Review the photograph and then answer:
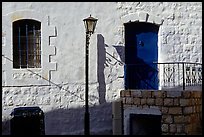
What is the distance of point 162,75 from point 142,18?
168 cm

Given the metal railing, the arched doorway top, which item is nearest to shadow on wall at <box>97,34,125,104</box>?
the metal railing

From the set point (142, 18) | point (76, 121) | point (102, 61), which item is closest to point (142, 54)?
point (142, 18)

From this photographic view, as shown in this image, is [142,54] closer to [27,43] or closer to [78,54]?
[78,54]

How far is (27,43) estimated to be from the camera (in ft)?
36.6

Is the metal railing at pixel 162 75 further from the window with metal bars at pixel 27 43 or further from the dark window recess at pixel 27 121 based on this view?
the dark window recess at pixel 27 121

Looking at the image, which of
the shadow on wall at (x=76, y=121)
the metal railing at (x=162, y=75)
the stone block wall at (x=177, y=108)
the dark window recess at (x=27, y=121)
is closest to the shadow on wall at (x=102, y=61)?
the shadow on wall at (x=76, y=121)

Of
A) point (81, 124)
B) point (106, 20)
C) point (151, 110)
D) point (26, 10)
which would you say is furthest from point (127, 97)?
point (26, 10)

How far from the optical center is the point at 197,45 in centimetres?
1173

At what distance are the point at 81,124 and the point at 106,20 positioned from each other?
294 cm

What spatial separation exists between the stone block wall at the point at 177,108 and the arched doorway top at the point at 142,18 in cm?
222

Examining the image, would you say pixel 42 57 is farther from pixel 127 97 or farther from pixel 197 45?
pixel 197 45

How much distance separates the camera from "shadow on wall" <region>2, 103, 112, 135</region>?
11.0 m

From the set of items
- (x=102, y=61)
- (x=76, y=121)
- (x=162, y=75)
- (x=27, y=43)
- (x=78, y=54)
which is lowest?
(x=76, y=121)

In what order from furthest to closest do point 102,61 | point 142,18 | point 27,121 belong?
point 142,18
point 102,61
point 27,121
